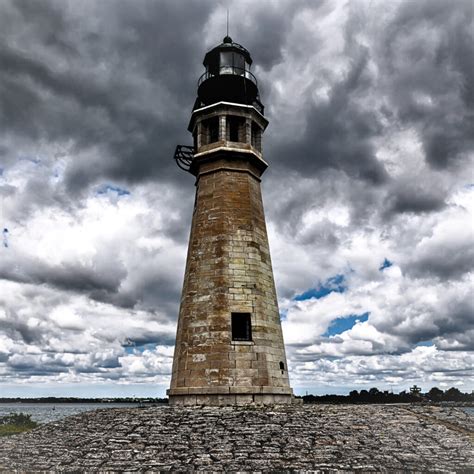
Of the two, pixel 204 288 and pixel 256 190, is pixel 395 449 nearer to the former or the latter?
pixel 204 288

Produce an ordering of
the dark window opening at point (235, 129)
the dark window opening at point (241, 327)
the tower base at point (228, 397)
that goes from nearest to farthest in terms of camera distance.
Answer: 1. the tower base at point (228, 397)
2. the dark window opening at point (241, 327)
3. the dark window opening at point (235, 129)

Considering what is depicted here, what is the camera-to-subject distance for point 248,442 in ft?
36.9

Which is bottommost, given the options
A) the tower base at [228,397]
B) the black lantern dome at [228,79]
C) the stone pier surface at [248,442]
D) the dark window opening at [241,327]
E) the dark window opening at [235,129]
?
the stone pier surface at [248,442]

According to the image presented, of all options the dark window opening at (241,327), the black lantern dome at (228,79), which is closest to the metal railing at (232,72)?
the black lantern dome at (228,79)

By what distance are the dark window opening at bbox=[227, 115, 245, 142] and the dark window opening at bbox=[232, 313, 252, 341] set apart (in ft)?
24.1

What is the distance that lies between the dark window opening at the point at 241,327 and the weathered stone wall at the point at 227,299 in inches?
7.5

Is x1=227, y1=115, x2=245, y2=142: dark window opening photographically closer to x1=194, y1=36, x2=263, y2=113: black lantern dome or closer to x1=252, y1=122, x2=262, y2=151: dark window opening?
x1=252, y1=122, x2=262, y2=151: dark window opening

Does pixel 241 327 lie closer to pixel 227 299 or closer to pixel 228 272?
pixel 227 299

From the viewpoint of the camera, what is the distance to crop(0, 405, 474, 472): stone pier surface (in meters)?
10.5

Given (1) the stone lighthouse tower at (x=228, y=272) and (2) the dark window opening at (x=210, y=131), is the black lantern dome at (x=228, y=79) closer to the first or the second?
(1) the stone lighthouse tower at (x=228, y=272)

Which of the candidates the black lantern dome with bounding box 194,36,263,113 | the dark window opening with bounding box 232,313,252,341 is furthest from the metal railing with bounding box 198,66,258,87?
the dark window opening with bounding box 232,313,252,341

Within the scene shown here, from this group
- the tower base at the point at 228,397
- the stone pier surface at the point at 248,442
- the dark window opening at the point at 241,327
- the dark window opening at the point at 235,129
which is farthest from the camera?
the dark window opening at the point at 235,129

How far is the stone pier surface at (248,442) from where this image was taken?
34.6 feet

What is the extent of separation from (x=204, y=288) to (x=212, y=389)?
3.51 m
